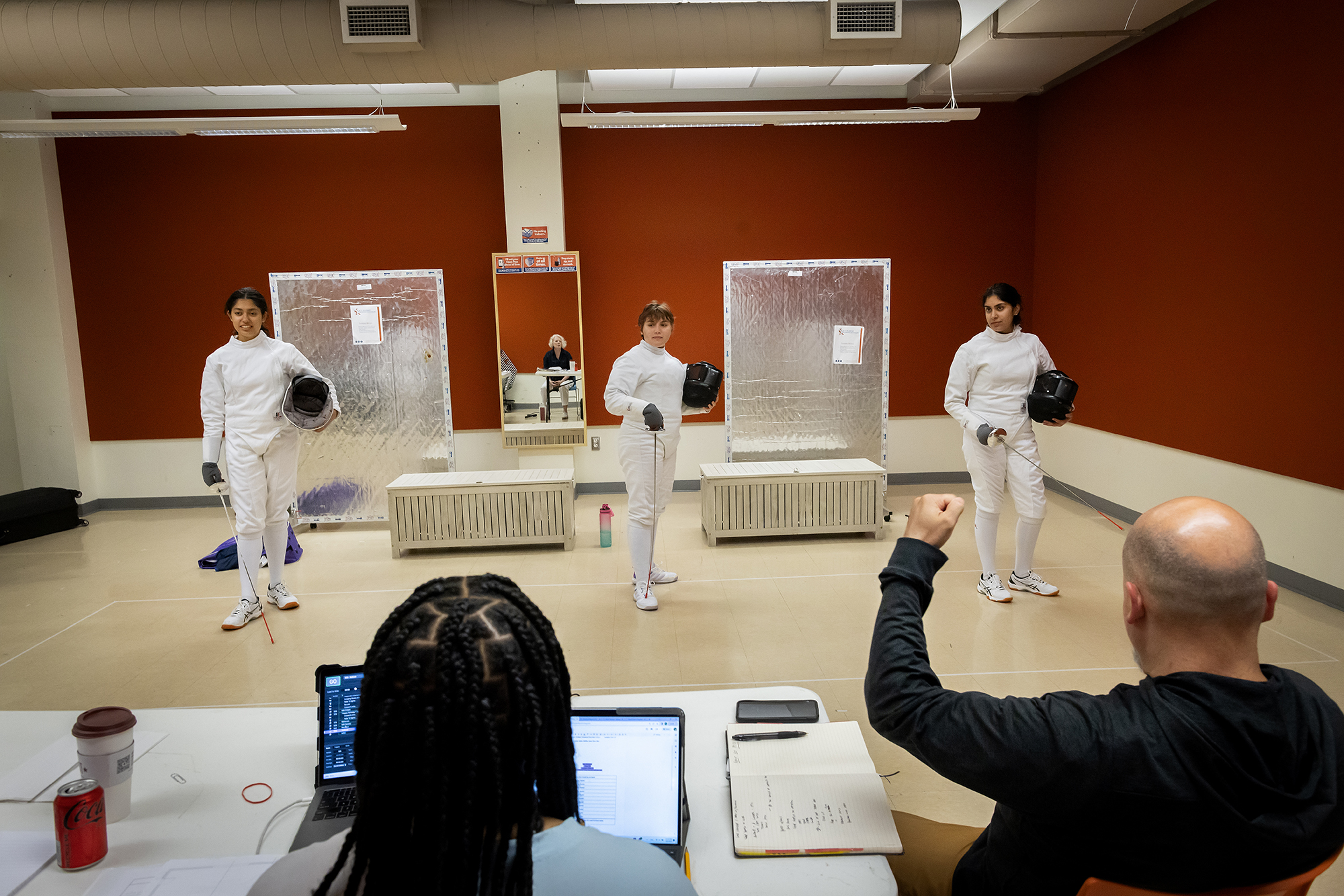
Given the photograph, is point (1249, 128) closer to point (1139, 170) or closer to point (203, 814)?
point (1139, 170)

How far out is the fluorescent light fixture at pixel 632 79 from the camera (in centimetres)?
561

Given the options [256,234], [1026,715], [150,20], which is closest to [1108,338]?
[1026,715]

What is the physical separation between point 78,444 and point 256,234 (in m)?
2.21

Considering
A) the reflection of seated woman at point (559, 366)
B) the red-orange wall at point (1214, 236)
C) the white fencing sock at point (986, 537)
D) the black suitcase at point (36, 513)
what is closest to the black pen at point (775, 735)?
the white fencing sock at point (986, 537)

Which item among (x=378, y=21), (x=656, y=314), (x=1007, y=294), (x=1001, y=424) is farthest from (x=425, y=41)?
(x=1001, y=424)

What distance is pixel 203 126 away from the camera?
14.5 feet

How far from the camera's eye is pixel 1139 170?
5.10 m

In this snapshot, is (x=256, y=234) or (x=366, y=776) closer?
(x=366, y=776)

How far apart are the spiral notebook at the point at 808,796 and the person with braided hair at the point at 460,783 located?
44 centimetres

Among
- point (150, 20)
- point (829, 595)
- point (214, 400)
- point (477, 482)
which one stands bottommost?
point (829, 595)

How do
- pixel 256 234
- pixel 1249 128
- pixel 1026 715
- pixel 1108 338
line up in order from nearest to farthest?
pixel 1026 715
pixel 1249 128
pixel 1108 338
pixel 256 234

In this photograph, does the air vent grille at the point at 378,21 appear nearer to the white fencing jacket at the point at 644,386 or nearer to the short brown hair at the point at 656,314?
the short brown hair at the point at 656,314

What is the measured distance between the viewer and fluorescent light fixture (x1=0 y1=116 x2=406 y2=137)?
4414 mm

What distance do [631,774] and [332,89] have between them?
6.22 metres
